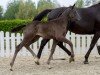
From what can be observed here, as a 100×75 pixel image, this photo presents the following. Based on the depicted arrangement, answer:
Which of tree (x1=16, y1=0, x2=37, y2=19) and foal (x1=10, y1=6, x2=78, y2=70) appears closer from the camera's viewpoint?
foal (x1=10, y1=6, x2=78, y2=70)

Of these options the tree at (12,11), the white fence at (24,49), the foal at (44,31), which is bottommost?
the tree at (12,11)

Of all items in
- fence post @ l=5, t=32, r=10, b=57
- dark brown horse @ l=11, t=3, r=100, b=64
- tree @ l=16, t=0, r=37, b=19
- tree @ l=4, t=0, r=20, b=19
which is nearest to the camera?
dark brown horse @ l=11, t=3, r=100, b=64

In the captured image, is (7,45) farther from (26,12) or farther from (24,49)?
(26,12)

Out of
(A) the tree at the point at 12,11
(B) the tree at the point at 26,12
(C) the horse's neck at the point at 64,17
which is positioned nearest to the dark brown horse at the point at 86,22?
(C) the horse's neck at the point at 64,17

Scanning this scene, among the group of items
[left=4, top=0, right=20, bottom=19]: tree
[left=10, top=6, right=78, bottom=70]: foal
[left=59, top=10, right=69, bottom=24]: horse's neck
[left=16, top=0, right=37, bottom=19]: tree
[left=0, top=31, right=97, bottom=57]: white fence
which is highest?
[left=59, top=10, right=69, bottom=24]: horse's neck

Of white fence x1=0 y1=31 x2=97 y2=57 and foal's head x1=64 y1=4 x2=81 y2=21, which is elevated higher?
foal's head x1=64 y1=4 x2=81 y2=21

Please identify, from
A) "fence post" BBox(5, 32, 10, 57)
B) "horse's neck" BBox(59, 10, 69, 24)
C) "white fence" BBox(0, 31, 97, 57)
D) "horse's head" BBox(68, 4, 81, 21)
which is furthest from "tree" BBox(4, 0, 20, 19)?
"horse's head" BBox(68, 4, 81, 21)

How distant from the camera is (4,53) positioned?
12.5m

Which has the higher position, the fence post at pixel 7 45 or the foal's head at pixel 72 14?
the foal's head at pixel 72 14

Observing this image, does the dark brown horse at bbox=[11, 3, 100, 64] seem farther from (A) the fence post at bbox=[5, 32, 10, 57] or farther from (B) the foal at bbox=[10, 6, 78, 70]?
(A) the fence post at bbox=[5, 32, 10, 57]

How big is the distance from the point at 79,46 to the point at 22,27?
4.33m

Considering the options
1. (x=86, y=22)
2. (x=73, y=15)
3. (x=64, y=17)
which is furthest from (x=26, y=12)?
(x=73, y=15)

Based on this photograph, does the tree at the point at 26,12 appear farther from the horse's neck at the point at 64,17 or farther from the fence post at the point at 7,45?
the horse's neck at the point at 64,17

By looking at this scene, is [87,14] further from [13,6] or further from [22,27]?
[13,6]
